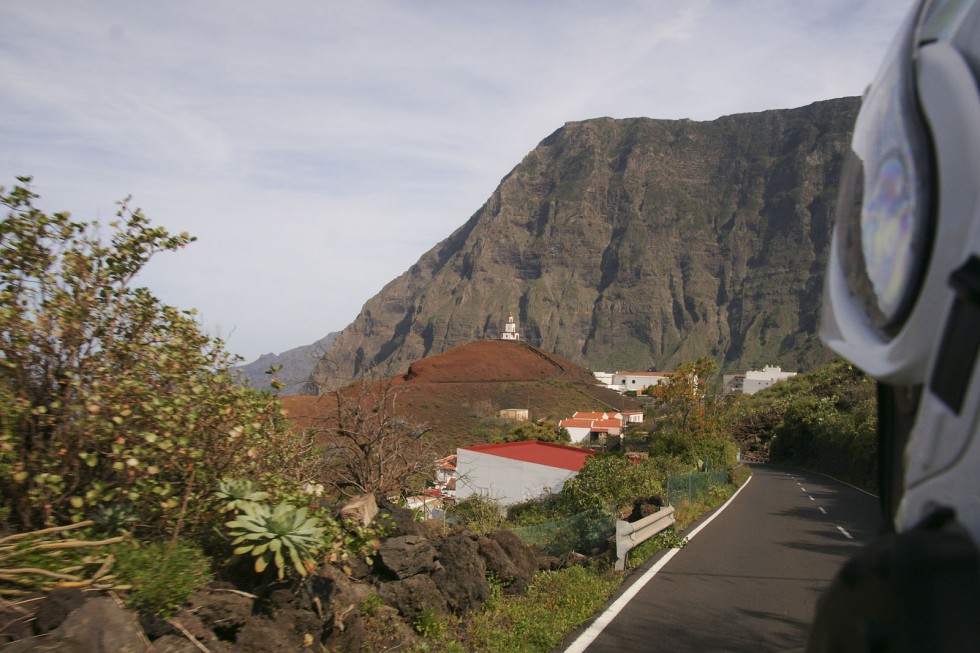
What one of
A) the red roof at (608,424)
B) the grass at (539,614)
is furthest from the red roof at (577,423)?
the grass at (539,614)

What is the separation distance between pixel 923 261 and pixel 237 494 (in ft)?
19.5

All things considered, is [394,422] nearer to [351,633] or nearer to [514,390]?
[351,633]

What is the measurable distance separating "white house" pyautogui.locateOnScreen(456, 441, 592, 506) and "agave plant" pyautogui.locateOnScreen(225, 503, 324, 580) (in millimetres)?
23124

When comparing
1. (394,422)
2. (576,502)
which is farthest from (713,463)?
→ (394,422)

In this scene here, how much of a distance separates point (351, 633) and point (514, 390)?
8906 cm

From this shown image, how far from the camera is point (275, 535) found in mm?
5812

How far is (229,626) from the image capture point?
5.53m

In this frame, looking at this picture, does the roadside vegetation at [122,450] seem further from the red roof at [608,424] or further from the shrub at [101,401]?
the red roof at [608,424]

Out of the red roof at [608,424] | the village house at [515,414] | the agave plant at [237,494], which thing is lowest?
the agave plant at [237,494]

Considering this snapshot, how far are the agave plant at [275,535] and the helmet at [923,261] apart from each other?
5.18 meters

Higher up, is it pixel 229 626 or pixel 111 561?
pixel 111 561

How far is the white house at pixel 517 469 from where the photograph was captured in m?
29.7

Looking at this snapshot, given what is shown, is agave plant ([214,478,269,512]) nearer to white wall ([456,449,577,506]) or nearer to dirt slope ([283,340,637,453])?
white wall ([456,449,577,506])

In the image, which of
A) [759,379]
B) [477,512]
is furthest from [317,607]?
[759,379]
